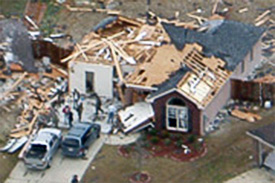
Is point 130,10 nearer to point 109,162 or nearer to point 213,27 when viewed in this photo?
point 213,27

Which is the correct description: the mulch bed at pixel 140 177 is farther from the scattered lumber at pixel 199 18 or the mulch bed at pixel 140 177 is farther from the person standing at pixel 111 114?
the scattered lumber at pixel 199 18

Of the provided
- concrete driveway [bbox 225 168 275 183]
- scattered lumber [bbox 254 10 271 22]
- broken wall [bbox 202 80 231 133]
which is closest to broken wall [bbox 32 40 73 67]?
broken wall [bbox 202 80 231 133]

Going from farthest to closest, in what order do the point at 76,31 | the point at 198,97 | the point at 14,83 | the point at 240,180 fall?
the point at 76,31
the point at 14,83
the point at 198,97
the point at 240,180

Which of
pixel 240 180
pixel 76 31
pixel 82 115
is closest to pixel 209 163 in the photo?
pixel 240 180

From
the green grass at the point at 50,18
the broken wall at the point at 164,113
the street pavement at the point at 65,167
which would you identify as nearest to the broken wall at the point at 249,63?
the broken wall at the point at 164,113

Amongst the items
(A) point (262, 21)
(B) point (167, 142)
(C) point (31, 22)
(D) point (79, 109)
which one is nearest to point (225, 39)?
(B) point (167, 142)

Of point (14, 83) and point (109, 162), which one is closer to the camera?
point (109, 162)

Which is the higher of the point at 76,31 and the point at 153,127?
the point at 76,31

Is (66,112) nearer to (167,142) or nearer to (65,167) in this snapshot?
(65,167)
